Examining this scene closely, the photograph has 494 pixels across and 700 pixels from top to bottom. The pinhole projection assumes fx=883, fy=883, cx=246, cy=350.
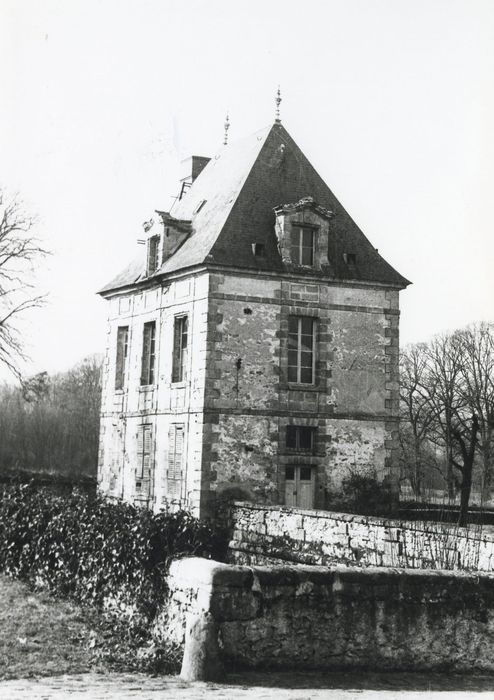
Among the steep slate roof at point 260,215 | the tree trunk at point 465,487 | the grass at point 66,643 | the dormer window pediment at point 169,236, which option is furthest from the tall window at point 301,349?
the grass at point 66,643

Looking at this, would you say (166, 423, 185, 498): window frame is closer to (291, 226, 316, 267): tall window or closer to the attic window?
(291, 226, 316, 267): tall window

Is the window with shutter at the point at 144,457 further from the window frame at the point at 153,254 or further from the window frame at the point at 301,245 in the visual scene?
the window frame at the point at 301,245

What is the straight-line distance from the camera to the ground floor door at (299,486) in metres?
20.8

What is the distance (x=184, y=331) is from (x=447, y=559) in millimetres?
12891

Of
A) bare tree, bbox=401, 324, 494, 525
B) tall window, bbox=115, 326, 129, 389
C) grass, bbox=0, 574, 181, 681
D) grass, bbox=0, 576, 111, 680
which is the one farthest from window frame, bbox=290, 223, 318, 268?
bare tree, bbox=401, 324, 494, 525

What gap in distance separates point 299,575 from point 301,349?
14095 millimetres

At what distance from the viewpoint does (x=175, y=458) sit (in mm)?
21469

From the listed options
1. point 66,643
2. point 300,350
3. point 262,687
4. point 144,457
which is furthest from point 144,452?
point 262,687

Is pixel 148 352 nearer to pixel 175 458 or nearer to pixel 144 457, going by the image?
pixel 144 457

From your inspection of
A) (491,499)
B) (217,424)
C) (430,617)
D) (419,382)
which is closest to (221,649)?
(430,617)

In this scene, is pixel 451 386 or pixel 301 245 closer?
pixel 301 245

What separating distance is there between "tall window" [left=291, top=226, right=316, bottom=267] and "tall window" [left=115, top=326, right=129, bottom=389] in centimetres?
626

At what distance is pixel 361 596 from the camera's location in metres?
7.72

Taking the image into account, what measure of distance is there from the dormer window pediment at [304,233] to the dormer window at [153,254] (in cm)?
394
